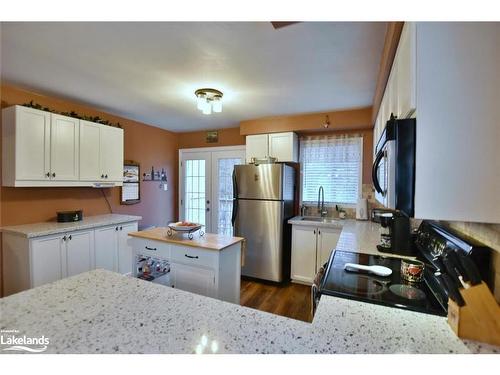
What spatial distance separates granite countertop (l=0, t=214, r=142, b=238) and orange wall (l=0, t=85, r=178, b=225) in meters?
0.16

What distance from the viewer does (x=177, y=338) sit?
68cm

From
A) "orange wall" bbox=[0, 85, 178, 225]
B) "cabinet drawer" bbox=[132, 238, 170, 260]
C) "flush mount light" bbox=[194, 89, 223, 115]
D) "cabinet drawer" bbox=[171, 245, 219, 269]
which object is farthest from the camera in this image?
"orange wall" bbox=[0, 85, 178, 225]

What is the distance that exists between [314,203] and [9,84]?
3.84 m

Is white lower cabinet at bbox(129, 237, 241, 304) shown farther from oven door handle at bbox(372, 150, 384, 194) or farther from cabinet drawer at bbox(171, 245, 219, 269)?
oven door handle at bbox(372, 150, 384, 194)

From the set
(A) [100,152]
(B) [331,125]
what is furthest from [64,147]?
(B) [331,125]

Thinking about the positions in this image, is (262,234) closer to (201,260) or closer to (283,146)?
(283,146)

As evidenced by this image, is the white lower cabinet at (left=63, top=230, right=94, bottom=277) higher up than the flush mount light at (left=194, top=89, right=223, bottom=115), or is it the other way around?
the flush mount light at (left=194, top=89, right=223, bottom=115)

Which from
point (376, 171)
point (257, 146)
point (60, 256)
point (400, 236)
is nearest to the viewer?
point (376, 171)

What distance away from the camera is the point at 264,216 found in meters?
3.22

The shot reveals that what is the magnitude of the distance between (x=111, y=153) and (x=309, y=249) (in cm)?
288

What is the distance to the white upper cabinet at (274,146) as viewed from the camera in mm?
3394

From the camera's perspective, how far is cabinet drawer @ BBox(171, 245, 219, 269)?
191cm

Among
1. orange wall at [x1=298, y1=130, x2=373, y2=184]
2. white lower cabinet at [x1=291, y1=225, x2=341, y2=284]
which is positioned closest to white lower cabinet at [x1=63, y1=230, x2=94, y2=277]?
white lower cabinet at [x1=291, y1=225, x2=341, y2=284]
